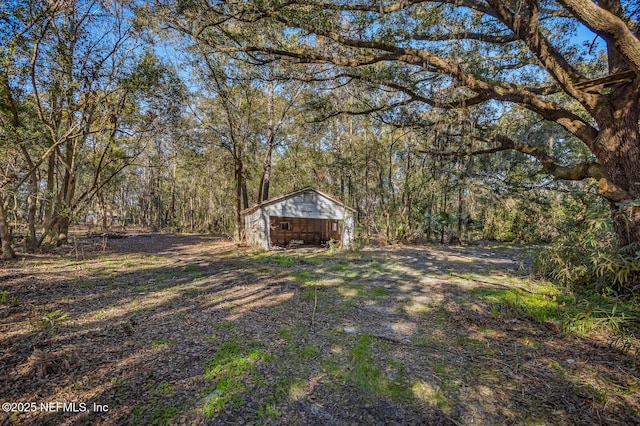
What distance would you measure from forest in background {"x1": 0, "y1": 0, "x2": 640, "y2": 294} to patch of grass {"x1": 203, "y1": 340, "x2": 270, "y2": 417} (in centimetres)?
540

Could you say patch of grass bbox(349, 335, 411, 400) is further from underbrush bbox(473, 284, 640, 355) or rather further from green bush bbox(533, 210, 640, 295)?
green bush bbox(533, 210, 640, 295)

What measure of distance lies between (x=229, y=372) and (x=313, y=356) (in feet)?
3.12

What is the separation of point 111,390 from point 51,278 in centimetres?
567

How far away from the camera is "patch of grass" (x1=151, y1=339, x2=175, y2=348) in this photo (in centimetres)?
339

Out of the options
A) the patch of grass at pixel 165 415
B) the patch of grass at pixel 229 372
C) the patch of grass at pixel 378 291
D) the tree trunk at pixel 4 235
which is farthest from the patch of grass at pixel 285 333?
the tree trunk at pixel 4 235

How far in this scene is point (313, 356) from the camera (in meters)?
3.30

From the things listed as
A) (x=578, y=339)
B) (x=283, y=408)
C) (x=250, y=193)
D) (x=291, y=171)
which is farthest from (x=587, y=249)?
(x=250, y=193)

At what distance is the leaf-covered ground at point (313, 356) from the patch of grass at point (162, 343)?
0.10ft

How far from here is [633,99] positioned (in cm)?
473

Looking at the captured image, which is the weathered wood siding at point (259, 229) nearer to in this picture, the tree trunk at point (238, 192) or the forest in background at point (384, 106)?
the tree trunk at point (238, 192)

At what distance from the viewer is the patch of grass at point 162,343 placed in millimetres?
3390

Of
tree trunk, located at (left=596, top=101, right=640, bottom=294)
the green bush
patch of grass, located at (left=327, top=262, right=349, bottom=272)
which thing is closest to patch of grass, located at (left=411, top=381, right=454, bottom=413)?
the green bush

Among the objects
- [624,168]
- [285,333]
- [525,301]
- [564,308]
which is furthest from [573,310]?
[285,333]

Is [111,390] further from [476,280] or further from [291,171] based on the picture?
[291,171]
